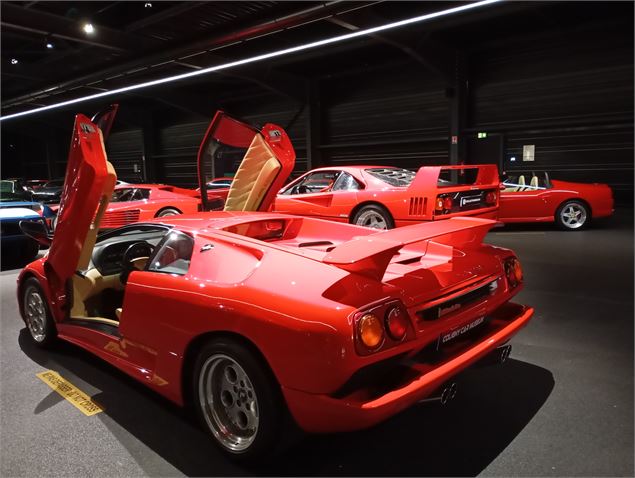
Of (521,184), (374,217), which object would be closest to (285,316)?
(374,217)

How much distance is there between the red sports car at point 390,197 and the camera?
641cm

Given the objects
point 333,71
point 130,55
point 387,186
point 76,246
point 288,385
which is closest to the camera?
point 288,385

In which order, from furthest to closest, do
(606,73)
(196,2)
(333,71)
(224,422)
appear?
(333,71) → (606,73) → (196,2) → (224,422)

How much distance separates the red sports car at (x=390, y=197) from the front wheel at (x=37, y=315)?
15.6 ft

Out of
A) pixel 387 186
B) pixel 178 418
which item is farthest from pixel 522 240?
pixel 178 418

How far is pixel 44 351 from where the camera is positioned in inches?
131

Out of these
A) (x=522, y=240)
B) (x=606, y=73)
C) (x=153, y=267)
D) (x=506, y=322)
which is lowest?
(x=522, y=240)

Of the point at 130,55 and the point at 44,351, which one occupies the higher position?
the point at 130,55

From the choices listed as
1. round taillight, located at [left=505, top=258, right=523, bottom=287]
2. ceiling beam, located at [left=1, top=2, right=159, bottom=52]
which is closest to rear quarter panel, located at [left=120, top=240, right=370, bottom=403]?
round taillight, located at [left=505, top=258, right=523, bottom=287]

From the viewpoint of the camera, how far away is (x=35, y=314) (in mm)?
3387

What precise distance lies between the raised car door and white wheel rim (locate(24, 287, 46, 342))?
32 cm

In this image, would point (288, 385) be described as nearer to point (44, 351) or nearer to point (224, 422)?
point (224, 422)

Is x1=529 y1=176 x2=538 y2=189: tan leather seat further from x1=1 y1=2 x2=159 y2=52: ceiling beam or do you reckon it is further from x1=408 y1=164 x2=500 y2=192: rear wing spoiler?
x1=1 y1=2 x2=159 y2=52: ceiling beam

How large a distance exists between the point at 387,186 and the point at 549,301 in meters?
3.39
